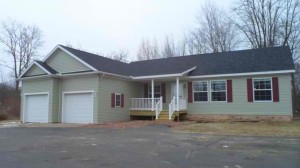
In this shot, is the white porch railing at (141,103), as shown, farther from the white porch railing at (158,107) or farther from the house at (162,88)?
the white porch railing at (158,107)

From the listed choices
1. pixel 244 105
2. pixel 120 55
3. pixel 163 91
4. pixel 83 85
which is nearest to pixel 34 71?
pixel 83 85

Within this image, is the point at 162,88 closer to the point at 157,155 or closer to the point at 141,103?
the point at 141,103

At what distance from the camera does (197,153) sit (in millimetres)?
7758

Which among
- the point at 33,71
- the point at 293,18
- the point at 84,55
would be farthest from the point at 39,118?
the point at 293,18

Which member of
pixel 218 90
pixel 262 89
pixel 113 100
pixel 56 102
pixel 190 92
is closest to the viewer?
pixel 262 89

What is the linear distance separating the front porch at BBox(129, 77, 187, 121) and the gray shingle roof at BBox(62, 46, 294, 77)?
3.66 feet

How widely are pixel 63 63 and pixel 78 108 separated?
3650 mm

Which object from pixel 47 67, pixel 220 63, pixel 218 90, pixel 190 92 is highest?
pixel 220 63

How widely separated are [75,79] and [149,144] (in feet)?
39.0

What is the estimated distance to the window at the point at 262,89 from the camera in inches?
712

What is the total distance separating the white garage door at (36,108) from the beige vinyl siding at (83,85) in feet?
4.78

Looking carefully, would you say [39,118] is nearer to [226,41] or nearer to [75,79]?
[75,79]

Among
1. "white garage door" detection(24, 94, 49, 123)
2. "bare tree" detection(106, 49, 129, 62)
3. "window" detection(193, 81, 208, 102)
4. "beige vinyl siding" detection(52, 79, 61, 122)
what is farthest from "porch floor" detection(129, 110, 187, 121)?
"bare tree" detection(106, 49, 129, 62)

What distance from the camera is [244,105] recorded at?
738 inches
